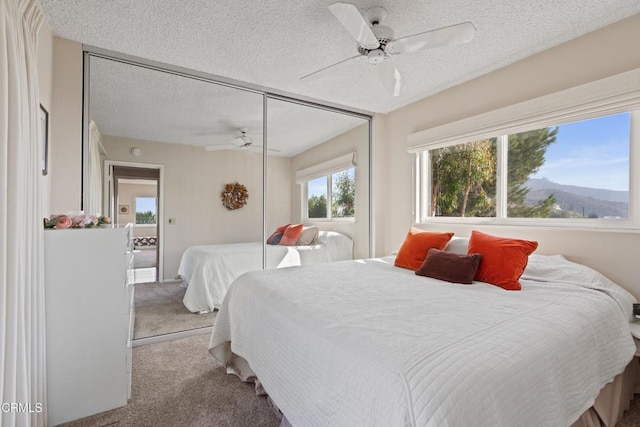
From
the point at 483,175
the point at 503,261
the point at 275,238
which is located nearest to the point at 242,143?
the point at 275,238

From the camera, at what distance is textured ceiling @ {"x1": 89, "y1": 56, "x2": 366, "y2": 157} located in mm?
2652

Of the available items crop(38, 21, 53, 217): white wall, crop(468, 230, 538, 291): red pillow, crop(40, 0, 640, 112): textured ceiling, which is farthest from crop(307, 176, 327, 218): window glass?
crop(38, 21, 53, 217): white wall

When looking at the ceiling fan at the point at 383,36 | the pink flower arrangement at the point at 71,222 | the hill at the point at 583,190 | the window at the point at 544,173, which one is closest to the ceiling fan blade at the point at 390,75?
the ceiling fan at the point at 383,36

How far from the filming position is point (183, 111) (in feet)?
9.93

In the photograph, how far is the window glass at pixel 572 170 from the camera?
2.18 metres

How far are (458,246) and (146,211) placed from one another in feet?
9.12

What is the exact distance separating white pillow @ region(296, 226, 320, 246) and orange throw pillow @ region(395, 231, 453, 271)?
3.82 feet

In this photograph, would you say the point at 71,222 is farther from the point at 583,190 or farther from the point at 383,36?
the point at 583,190

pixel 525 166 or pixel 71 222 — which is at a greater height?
pixel 525 166

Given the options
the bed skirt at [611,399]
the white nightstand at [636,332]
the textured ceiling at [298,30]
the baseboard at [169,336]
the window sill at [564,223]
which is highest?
the textured ceiling at [298,30]

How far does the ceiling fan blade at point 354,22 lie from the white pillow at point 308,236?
82.8 inches

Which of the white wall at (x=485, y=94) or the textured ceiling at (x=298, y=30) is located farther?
the white wall at (x=485, y=94)

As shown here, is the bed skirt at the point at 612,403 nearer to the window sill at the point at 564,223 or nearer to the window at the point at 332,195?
the window sill at the point at 564,223

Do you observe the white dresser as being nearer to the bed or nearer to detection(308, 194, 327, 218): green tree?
the bed
